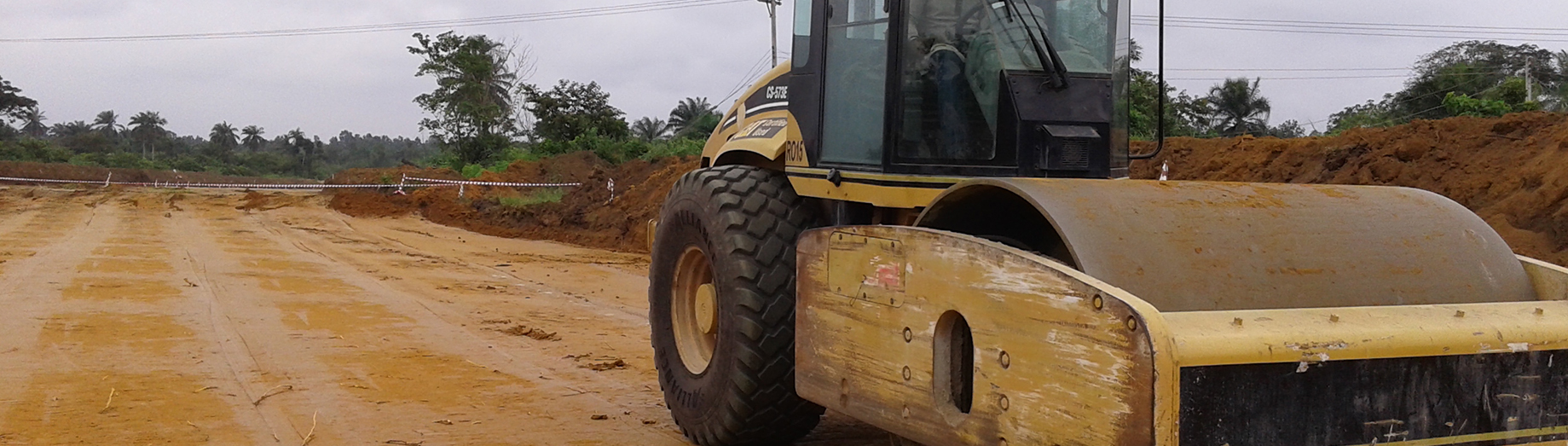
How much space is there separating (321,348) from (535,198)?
2039cm

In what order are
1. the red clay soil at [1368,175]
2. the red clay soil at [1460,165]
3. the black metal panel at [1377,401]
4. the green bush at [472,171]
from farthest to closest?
the green bush at [472,171] → the red clay soil at [1368,175] → the red clay soil at [1460,165] → the black metal panel at [1377,401]

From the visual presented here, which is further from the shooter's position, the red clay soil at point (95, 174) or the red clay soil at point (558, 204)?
the red clay soil at point (95, 174)

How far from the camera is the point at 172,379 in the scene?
726cm

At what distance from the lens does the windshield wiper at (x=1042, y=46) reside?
16.1 ft

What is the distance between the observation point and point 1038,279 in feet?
10.9

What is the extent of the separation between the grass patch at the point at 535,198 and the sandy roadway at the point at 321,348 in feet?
29.2

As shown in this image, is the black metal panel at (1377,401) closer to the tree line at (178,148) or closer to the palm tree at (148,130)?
the tree line at (178,148)

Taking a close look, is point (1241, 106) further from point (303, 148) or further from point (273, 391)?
point (303, 148)

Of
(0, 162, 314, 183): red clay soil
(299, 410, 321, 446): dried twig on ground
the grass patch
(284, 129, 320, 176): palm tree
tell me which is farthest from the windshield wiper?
(284, 129, 320, 176): palm tree

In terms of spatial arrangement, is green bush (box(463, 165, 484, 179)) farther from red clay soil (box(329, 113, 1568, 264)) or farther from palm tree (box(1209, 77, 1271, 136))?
palm tree (box(1209, 77, 1271, 136))

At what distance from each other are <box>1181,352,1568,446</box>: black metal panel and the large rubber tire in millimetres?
2420

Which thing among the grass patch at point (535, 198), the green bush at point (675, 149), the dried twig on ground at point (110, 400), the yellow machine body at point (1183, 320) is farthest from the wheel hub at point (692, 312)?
the green bush at point (675, 149)

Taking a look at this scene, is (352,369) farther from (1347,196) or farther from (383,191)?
(383,191)

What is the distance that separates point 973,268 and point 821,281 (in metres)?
0.98
